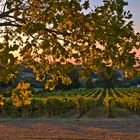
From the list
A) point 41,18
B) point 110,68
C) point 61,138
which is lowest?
point 61,138

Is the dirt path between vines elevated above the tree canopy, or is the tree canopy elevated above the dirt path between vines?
the tree canopy

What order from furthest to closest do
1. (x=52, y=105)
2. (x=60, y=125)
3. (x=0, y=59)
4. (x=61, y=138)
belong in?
(x=52, y=105) → (x=60, y=125) → (x=61, y=138) → (x=0, y=59)

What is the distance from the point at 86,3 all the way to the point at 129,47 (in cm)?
125

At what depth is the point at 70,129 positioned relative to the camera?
21.8m

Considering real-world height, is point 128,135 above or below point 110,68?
below

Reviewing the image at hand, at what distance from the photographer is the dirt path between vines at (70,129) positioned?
19.3m

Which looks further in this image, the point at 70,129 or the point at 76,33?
the point at 70,129

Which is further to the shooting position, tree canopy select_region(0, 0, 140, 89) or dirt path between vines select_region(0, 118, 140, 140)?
dirt path between vines select_region(0, 118, 140, 140)

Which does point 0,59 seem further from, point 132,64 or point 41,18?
point 132,64

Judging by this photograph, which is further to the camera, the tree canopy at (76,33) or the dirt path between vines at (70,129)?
the dirt path between vines at (70,129)

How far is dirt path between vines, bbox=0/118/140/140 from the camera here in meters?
19.3

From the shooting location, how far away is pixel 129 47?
8828 mm

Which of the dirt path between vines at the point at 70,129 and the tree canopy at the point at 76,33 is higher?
the tree canopy at the point at 76,33

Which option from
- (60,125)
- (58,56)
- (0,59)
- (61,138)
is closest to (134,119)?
(60,125)
